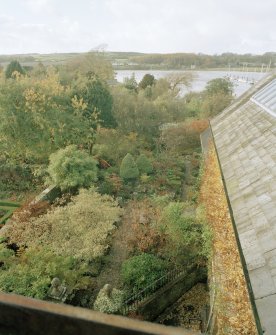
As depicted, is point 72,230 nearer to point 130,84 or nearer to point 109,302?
point 109,302

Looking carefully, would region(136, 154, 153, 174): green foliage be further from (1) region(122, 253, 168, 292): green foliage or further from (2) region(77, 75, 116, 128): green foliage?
(1) region(122, 253, 168, 292): green foliage

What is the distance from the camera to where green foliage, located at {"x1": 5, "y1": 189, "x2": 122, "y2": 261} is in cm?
1443

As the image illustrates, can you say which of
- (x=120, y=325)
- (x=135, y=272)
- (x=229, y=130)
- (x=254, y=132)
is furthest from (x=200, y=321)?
(x=120, y=325)

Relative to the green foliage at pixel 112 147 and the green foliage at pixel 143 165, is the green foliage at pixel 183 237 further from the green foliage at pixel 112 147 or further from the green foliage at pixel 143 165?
the green foliage at pixel 112 147

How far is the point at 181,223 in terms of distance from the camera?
48.7ft

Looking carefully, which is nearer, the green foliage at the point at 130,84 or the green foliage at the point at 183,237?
the green foliage at the point at 183,237

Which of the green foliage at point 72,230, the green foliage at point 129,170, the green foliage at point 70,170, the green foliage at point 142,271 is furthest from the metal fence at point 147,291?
the green foliage at point 129,170

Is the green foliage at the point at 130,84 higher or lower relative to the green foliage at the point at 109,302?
higher

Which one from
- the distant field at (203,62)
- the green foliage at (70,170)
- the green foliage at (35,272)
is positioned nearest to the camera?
the green foliage at (35,272)

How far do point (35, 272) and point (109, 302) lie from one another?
123 inches

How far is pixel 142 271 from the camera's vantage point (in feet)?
45.3

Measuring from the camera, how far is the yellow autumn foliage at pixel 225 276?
Answer: 10211mm

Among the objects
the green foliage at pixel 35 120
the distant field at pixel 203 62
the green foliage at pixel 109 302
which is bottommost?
the green foliage at pixel 109 302

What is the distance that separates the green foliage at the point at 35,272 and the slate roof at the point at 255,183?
7282 millimetres
